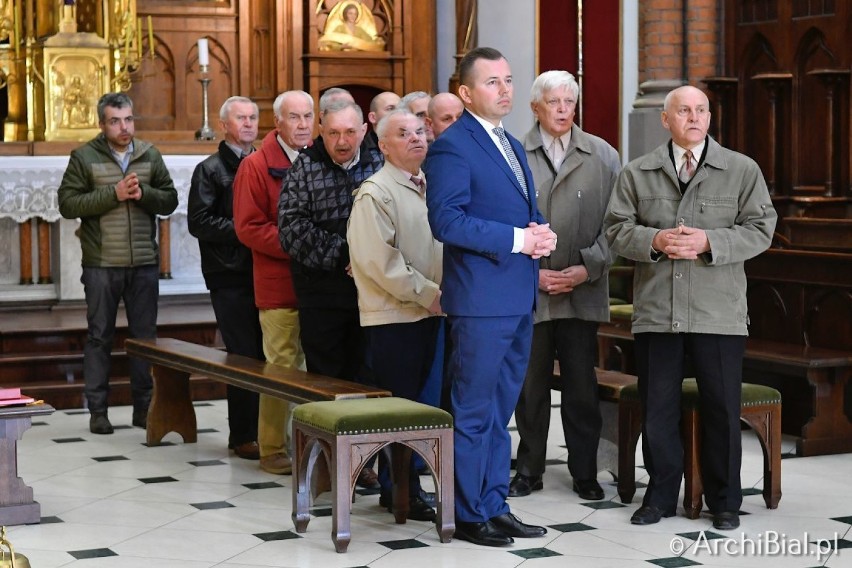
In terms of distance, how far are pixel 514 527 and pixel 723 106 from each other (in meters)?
5.33

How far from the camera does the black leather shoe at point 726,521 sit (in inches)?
203

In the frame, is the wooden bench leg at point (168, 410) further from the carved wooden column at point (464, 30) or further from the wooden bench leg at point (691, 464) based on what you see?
the carved wooden column at point (464, 30)

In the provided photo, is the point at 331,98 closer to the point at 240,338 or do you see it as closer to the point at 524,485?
the point at 240,338

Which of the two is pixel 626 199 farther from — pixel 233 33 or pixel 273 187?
pixel 233 33

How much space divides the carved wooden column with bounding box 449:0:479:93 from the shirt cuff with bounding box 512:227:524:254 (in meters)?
7.75

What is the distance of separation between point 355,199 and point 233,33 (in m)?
7.68

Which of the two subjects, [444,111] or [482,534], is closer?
[482,534]

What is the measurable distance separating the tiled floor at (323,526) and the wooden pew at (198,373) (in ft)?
1.16

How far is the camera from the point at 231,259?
6.67m

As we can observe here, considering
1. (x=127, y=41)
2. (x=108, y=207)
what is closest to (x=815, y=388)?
(x=108, y=207)

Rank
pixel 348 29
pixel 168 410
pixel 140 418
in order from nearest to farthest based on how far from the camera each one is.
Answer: pixel 168 410 → pixel 140 418 → pixel 348 29

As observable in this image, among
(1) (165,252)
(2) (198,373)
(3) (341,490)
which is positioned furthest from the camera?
(1) (165,252)

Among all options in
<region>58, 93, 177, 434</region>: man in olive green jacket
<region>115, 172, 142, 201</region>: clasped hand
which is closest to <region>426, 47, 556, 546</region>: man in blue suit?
<region>115, 172, 142, 201</region>: clasped hand

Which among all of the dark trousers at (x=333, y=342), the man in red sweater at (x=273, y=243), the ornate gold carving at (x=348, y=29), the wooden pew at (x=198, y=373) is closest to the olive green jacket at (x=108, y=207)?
the wooden pew at (x=198, y=373)
